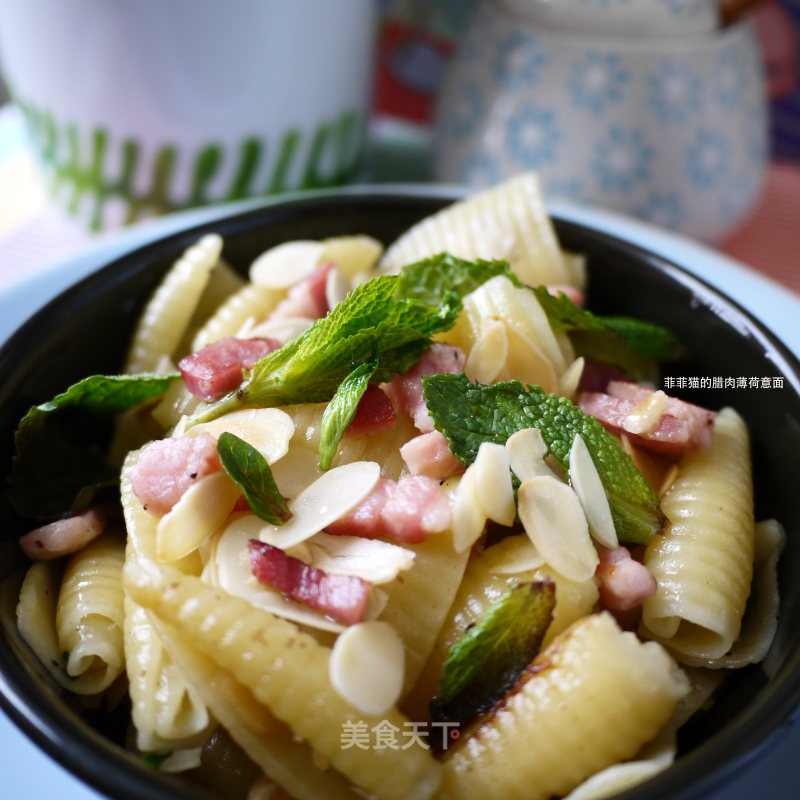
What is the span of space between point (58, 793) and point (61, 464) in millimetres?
360

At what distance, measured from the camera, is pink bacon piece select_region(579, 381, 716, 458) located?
0.96 metres

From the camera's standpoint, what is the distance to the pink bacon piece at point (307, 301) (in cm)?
113

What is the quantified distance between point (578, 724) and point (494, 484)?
0.23 metres

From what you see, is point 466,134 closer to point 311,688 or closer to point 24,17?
point 24,17

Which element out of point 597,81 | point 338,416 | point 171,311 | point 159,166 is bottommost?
point 159,166

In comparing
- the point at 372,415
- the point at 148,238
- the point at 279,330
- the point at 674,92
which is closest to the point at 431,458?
the point at 372,415

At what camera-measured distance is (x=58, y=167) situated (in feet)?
6.40

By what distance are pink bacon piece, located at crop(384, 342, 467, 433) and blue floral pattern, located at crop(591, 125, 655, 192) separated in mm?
1100

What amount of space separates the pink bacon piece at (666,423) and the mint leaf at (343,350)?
0.20m

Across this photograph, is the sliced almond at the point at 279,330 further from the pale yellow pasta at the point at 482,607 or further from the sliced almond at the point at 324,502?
the pale yellow pasta at the point at 482,607

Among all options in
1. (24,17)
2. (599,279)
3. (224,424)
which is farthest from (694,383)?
(24,17)

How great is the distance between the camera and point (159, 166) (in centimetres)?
188

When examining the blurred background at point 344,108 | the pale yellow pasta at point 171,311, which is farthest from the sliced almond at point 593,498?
the blurred background at point 344,108

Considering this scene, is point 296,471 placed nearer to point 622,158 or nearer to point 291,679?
point 291,679
